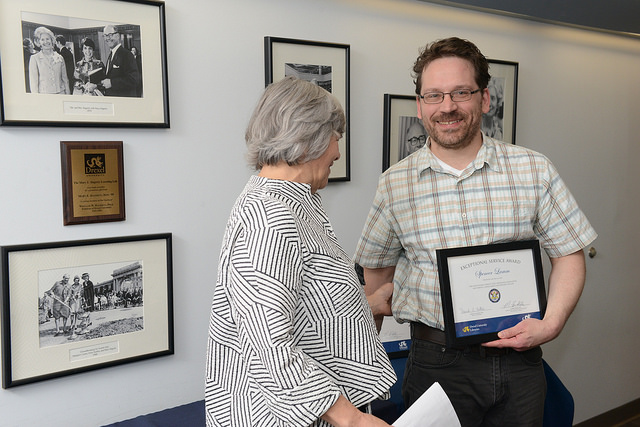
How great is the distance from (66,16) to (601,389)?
369cm

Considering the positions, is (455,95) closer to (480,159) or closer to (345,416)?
(480,159)

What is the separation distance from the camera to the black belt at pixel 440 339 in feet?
5.93

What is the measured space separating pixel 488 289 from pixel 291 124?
0.84 metres

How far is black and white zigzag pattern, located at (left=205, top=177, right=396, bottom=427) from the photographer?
1193 mm

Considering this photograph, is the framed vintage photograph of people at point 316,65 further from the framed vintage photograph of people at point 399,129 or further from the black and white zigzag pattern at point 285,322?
the black and white zigzag pattern at point 285,322

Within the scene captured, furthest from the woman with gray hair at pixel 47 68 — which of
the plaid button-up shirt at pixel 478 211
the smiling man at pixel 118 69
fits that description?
the plaid button-up shirt at pixel 478 211

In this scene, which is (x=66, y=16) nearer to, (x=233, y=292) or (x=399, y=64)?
(x=233, y=292)

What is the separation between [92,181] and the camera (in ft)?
6.18

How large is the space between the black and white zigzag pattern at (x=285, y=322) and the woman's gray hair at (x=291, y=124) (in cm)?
7

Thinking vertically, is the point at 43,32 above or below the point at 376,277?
above

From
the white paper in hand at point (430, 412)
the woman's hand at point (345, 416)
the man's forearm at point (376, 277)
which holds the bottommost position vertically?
the white paper in hand at point (430, 412)

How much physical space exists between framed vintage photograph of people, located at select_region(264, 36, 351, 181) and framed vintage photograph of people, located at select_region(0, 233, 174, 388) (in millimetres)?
757

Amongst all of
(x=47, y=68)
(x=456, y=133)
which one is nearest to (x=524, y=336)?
(x=456, y=133)

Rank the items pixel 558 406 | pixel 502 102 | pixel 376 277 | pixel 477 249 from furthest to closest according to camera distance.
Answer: pixel 502 102, pixel 558 406, pixel 376 277, pixel 477 249
